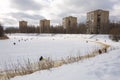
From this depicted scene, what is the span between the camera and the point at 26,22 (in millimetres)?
141250

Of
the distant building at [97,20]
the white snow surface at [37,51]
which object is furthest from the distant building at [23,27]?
the white snow surface at [37,51]

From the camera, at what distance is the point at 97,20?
8988cm

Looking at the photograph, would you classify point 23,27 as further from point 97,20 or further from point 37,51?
point 37,51

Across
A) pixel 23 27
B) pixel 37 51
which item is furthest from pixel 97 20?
pixel 37 51

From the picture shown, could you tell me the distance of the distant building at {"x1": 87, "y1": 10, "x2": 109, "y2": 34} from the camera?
8256 centimetres

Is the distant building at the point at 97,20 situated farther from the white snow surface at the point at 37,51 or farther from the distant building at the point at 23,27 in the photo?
the white snow surface at the point at 37,51

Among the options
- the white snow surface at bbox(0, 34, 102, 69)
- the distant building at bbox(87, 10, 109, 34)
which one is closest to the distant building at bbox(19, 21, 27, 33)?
the distant building at bbox(87, 10, 109, 34)

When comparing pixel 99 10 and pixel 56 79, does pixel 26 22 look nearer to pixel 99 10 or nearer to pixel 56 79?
pixel 99 10

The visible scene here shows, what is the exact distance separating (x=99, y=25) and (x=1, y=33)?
47266 mm

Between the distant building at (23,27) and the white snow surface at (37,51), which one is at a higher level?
the distant building at (23,27)

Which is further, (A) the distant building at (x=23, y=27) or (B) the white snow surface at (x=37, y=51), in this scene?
(A) the distant building at (x=23, y=27)

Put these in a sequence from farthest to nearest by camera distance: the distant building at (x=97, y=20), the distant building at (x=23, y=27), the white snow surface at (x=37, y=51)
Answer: the distant building at (x=23, y=27) → the distant building at (x=97, y=20) → the white snow surface at (x=37, y=51)

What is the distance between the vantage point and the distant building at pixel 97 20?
82562 millimetres

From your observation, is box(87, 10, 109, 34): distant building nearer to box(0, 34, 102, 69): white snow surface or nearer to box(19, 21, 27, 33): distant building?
box(19, 21, 27, 33): distant building
